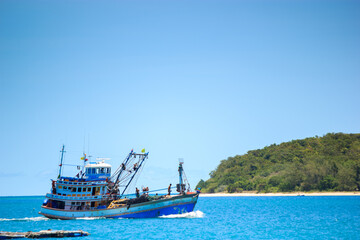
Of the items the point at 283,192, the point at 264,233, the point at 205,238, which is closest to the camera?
the point at 205,238

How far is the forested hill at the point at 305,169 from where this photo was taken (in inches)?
5723

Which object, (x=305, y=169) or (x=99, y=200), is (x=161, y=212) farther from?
(x=305, y=169)

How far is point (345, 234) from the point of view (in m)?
48.2

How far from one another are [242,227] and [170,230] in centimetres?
1054

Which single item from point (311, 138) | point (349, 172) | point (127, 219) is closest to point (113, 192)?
point (127, 219)

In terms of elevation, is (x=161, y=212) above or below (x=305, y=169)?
below

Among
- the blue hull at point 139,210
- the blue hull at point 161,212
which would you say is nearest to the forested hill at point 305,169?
the blue hull at point 161,212

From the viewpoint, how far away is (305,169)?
513 feet

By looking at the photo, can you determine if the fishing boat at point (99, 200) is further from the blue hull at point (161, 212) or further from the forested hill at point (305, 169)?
the forested hill at point (305, 169)

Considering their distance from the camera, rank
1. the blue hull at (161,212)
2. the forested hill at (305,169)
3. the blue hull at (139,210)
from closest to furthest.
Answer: the blue hull at (139,210)
the blue hull at (161,212)
the forested hill at (305,169)

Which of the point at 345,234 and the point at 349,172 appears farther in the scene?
the point at 349,172

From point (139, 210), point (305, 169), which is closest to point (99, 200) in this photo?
point (139, 210)

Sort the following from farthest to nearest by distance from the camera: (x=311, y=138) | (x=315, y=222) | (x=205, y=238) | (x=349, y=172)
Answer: (x=311, y=138) → (x=349, y=172) → (x=315, y=222) → (x=205, y=238)

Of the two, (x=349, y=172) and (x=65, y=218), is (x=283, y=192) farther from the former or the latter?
(x=65, y=218)
